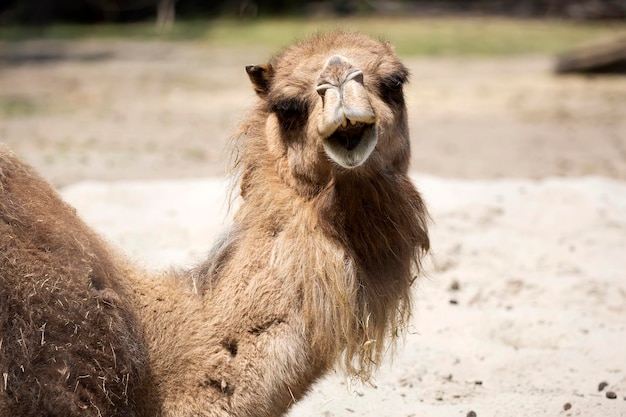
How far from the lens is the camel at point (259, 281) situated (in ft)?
11.1

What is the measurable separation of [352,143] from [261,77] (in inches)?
29.4

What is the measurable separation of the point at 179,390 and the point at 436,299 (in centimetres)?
315

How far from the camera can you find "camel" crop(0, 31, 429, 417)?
3.39 metres

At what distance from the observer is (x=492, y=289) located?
654 cm

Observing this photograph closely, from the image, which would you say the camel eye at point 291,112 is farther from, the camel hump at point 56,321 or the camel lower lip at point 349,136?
the camel hump at point 56,321

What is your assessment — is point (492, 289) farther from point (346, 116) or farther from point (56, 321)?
point (56, 321)

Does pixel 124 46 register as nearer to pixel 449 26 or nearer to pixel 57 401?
pixel 449 26

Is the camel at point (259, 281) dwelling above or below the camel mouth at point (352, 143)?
below

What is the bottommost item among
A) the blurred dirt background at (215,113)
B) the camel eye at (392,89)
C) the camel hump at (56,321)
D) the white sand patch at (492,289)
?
the blurred dirt background at (215,113)

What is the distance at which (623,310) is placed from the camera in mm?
6176

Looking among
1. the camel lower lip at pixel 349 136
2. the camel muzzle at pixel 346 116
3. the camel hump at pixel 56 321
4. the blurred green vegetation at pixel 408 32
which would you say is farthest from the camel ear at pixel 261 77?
the blurred green vegetation at pixel 408 32

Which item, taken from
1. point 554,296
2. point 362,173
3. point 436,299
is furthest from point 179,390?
point 554,296

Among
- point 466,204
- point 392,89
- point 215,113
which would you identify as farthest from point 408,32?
point 392,89

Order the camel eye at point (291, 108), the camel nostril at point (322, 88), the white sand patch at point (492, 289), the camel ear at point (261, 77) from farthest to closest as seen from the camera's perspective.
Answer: the white sand patch at point (492, 289)
the camel ear at point (261, 77)
the camel eye at point (291, 108)
the camel nostril at point (322, 88)
